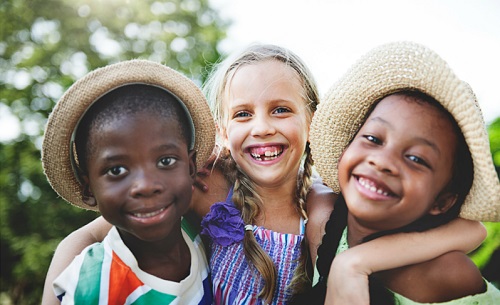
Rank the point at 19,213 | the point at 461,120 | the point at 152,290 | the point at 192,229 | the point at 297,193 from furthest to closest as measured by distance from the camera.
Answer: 1. the point at 19,213
2. the point at 297,193
3. the point at 192,229
4. the point at 152,290
5. the point at 461,120

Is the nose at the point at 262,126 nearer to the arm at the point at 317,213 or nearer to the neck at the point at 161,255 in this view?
the arm at the point at 317,213

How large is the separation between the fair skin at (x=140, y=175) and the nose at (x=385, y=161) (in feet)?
2.51

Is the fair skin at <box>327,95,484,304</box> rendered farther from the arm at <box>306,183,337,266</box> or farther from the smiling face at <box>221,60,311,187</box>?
the smiling face at <box>221,60,311,187</box>

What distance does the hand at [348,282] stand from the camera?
1.70 meters

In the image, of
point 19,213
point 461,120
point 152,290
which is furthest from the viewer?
point 19,213

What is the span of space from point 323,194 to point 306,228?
24 cm

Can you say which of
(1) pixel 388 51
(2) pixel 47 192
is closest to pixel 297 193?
(1) pixel 388 51

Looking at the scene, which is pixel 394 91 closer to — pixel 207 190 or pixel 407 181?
pixel 407 181

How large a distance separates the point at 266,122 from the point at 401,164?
866 millimetres

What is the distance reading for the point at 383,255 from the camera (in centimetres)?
172

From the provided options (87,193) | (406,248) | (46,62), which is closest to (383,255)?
(406,248)

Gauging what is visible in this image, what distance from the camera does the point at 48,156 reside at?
5.98ft

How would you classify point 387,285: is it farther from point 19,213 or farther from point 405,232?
point 19,213

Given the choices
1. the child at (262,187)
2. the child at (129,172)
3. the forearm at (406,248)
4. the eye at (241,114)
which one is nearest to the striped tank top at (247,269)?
the child at (262,187)
